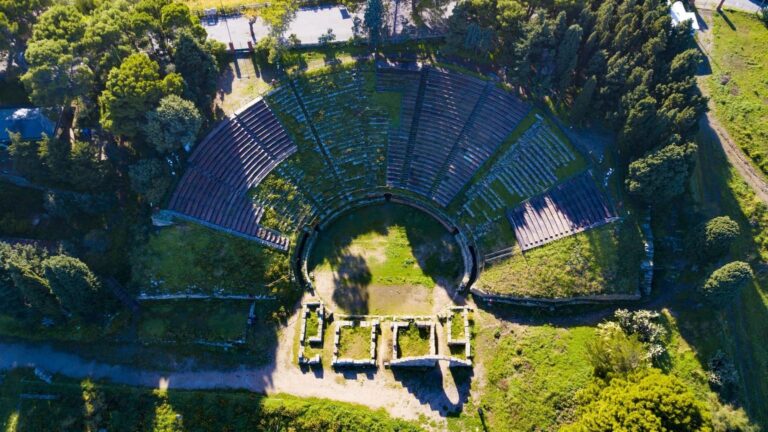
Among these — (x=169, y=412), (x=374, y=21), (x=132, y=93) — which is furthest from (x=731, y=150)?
(x=169, y=412)

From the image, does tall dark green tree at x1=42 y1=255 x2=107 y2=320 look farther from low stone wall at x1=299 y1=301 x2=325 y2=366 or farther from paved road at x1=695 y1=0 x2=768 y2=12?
paved road at x1=695 y1=0 x2=768 y2=12

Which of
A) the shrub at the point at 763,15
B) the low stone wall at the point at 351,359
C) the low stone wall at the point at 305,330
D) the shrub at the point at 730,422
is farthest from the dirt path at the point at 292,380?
the shrub at the point at 763,15

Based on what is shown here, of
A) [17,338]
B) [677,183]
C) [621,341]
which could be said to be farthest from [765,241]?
[17,338]

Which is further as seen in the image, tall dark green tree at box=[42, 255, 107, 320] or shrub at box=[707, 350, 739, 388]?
shrub at box=[707, 350, 739, 388]

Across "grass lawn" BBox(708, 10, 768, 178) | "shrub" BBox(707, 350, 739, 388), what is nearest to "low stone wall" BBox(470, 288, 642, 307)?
"shrub" BBox(707, 350, 739, 388)

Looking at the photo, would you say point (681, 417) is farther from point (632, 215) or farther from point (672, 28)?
point (672, 28)

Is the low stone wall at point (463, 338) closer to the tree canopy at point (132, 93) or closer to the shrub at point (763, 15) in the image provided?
the tree canopy at point (132, 93)
